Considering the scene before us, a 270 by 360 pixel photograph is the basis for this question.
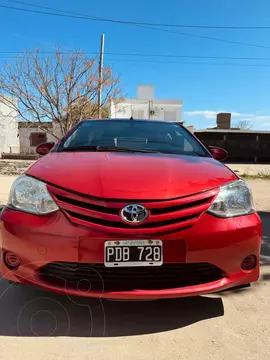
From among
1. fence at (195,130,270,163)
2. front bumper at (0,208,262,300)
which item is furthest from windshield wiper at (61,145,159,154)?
fence at (195,130,270,163)

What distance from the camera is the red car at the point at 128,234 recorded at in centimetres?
205

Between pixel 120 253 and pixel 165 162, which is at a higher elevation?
pixel 165 162

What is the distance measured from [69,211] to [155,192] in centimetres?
53

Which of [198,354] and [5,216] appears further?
[5,216]

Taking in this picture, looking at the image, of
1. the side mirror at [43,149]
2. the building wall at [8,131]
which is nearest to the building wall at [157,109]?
the building wall at [8,131]

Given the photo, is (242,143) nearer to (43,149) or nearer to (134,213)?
(43,149)

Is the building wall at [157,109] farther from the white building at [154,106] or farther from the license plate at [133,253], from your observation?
the license plate at [133,253]

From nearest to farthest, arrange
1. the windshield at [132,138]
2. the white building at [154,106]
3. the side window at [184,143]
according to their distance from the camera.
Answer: the windshield at [132,138]
the side window at [184,143]
the white building at [154,106]

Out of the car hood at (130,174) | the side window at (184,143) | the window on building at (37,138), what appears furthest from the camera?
the window on building at (37,138)

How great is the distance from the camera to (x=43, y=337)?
220 cm

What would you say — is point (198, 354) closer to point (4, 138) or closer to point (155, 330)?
point (155, 330)

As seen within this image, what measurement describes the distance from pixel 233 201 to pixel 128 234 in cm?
76

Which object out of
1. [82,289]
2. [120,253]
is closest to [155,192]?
[120,253]

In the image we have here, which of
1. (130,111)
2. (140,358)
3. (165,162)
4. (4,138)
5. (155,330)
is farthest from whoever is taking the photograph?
(130,111)
